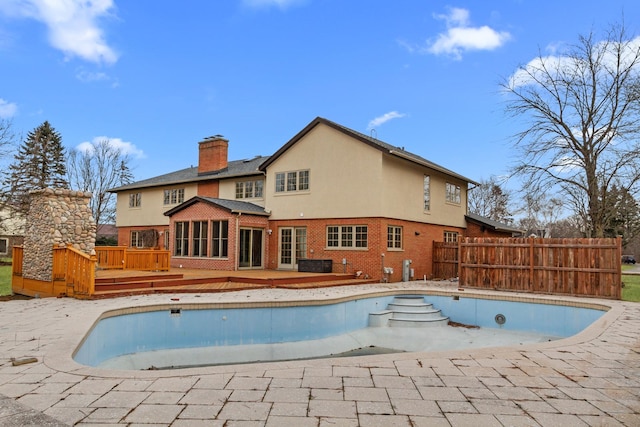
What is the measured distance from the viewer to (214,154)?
2364 cm

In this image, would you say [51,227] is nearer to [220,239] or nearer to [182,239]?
[220,239]

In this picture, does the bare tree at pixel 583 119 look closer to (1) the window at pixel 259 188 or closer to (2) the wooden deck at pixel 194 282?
(2) the wooden deck at pixel 194 282

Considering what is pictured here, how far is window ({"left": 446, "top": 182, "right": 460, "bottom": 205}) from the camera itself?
20.9 m

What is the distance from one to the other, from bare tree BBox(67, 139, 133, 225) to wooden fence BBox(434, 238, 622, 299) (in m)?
32.7

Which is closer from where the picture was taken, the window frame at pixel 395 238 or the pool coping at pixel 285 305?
the pool coping at pixel 285 305

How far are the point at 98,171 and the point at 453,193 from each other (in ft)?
101

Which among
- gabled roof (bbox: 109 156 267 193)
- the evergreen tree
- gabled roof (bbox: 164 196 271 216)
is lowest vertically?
gabled roof (bbox: 164 196 271 216)

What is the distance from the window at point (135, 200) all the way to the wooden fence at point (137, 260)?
10.5 meters

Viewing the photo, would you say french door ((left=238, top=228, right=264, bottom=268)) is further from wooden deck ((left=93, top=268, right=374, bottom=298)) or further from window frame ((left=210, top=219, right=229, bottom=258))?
wooden deck ((left=93, top=268, right=374, bottom=298))

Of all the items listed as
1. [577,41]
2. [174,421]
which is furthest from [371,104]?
[174,421]

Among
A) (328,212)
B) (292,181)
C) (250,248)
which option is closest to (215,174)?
(292,181)

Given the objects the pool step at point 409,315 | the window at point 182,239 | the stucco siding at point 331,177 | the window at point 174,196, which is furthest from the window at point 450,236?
the window at point 174,196

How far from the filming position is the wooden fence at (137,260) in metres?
16.0

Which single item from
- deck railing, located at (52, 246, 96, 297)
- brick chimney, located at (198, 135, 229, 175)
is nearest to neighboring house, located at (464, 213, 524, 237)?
brick chimney, located at (198, 135, 229, 175)
